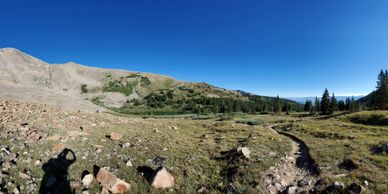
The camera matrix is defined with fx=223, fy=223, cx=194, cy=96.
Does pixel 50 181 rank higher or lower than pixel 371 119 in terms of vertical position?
lower

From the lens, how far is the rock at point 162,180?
1057 cm

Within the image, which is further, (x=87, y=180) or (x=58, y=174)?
(x=58, y=174)

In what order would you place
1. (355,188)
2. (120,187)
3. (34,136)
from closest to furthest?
(355,188), (120,187), (34,136)

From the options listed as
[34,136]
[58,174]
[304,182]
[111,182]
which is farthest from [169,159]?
[34,136]

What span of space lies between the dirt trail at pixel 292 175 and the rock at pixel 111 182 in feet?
22.0

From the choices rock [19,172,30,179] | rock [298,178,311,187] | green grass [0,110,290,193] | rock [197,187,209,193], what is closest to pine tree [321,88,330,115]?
green grass [0,110,290,193]

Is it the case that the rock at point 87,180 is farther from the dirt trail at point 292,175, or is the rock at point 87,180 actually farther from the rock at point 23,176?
the dirt trail at point 292,175

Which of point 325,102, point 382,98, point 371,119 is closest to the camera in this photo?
point 371,119

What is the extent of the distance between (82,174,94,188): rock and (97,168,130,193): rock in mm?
298

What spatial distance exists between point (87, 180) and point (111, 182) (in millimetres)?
1087

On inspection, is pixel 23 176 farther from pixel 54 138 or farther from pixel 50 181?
pixel 54 138

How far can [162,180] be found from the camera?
1077cm

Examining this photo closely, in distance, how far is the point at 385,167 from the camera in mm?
11859

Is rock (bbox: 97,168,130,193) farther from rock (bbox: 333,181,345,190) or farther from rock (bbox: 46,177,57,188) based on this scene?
rock (bbox: 333,181,345,190)
